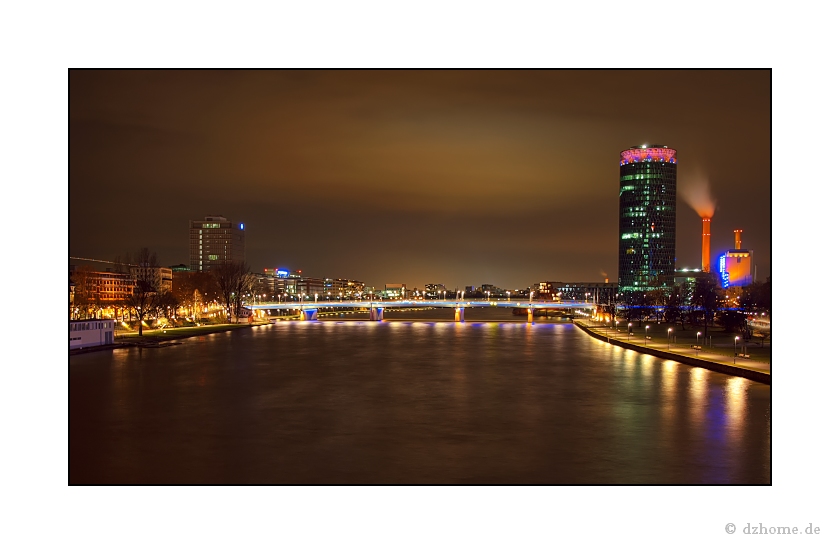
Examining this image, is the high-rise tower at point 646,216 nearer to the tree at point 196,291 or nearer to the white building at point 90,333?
the tree at point 196,291

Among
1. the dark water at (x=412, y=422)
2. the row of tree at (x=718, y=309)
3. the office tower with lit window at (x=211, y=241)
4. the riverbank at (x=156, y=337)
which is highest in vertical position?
the office tower with lit window at (x=211, y=241)

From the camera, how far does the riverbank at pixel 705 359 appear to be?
21030 millimetres

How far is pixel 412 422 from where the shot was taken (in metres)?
15.3

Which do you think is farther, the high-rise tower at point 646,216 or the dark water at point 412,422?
the high-rise tower at point 646,216

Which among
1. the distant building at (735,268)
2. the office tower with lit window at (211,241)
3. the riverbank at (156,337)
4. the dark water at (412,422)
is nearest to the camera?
the dark water at (412,422)

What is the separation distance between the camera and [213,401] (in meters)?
18.8

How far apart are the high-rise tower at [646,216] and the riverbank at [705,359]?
3921 inches

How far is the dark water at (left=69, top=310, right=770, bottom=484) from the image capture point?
11.1m

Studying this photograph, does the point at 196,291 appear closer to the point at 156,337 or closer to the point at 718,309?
the point at 156,337

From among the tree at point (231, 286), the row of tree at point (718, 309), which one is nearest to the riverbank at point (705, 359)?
the row of tree at point (718, 309)

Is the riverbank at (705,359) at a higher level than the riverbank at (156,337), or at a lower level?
higher
